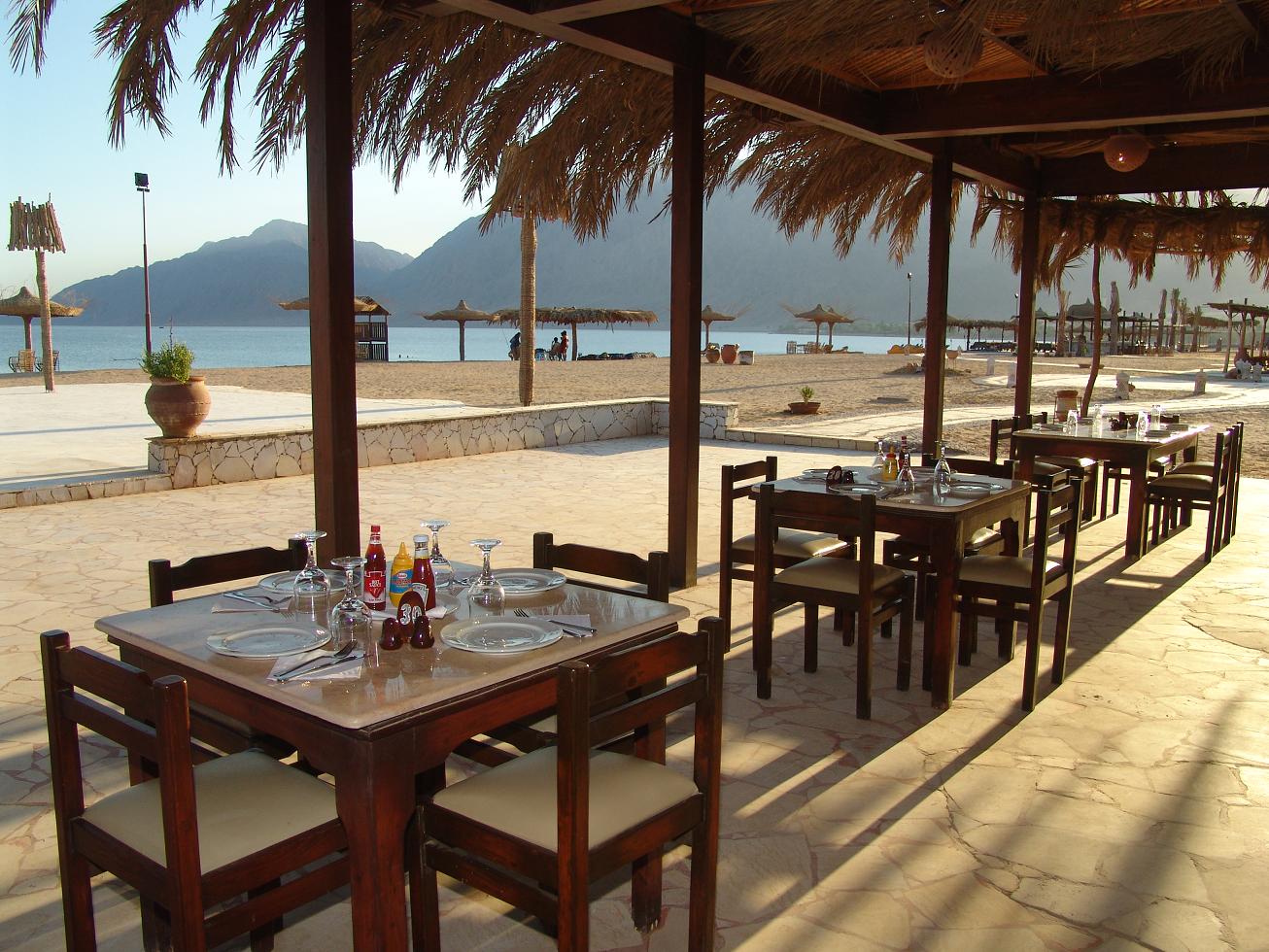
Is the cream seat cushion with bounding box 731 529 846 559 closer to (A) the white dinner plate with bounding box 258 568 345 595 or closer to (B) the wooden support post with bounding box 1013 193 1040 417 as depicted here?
(A) the white dinner plate with bounding box 258 568 345 595

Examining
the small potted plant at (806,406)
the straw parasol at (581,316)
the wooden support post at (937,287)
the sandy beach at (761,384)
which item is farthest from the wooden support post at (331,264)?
the straw parasol at (581,316)

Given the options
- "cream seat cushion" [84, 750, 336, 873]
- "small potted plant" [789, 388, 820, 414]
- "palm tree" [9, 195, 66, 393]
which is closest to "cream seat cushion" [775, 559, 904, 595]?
"cream seat cushion" [84, 750, 336, 873]

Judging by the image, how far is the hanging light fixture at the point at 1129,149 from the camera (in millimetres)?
6398

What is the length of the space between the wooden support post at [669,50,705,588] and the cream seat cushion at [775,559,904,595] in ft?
4.78

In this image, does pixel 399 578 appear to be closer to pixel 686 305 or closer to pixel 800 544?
pixel 800 544

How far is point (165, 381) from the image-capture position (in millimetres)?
8648

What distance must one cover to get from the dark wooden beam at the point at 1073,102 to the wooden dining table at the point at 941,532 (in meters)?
3.33

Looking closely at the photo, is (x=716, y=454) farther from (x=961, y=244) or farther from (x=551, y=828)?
(x=961, y=244)

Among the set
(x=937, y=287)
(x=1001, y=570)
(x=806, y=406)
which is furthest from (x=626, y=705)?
(x=806, y=406)

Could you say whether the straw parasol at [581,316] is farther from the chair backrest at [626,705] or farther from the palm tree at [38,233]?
the chair backrest at [626,705]

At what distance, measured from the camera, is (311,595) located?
2.46 metres

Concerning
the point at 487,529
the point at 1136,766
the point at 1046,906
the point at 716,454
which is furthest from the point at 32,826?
the point at 716,454

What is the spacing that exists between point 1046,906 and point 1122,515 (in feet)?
19.4

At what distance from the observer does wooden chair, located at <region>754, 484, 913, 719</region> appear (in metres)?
3.65
